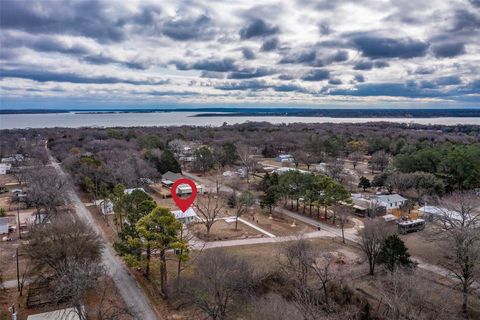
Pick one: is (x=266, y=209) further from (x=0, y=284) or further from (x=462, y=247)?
(x=0, y=284)

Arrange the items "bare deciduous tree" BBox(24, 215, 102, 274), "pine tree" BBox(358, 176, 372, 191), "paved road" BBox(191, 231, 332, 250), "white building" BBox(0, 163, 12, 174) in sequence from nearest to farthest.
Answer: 1. "bare deciduous tree" BBox(24, 215, 102, 274)
2. "paved road" BBox(191, 231, 332, 250)
3. "pine tree" BBox(358, 176, 372, 191)
4. "white building" BBox(0, 163, 12, 174)

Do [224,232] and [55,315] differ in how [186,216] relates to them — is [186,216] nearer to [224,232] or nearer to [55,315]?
[224,232]

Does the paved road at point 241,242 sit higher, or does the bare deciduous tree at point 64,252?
the bare deciduous tree at point 64,252

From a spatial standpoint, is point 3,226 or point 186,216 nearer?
point 3,226

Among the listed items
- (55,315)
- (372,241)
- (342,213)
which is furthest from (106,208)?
(372,241)

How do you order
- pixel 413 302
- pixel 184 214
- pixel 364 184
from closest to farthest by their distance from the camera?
1. pixel 413 302
2. pixel 184 214
3. pixel 364 184

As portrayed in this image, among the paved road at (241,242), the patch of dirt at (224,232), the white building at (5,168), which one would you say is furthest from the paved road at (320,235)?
the white building at (5,168)

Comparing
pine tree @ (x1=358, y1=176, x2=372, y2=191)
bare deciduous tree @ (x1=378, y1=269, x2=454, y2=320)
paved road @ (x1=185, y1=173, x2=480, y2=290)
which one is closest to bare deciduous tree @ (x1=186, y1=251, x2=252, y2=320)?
bare deciduous tree @ (x1=378, y1=269, x2=454, y2=320)

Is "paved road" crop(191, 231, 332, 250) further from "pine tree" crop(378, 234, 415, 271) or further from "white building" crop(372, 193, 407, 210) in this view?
"white building" crop(372, 193, 407, 210)

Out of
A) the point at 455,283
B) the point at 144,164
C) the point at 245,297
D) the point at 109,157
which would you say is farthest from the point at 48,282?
the point at 109,157

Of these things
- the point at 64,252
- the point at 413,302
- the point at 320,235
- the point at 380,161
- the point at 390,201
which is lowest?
the point at 320,235

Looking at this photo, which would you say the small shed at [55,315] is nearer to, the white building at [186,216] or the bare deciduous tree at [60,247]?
the bare deciduous tree at [60,247]
